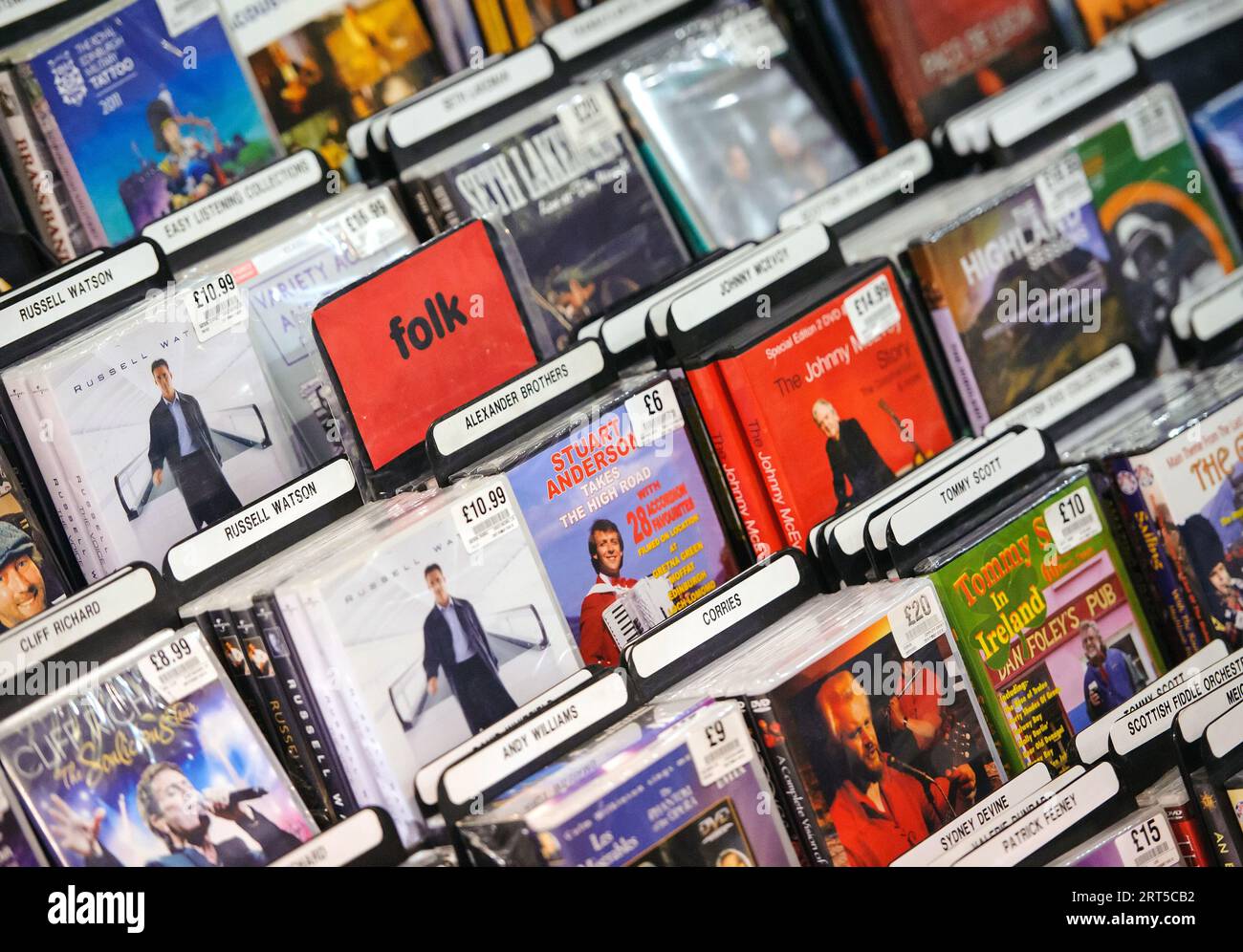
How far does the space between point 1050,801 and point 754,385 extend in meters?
0.68

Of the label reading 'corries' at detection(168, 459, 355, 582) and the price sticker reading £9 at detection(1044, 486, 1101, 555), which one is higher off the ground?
the label reading 'corries' at detection(168, 459, 355, 582)

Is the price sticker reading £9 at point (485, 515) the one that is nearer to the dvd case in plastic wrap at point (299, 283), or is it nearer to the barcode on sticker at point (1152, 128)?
the dvd case in plastic wrap at point (299, 283)

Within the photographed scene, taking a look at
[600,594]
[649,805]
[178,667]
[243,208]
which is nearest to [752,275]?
[600,594]

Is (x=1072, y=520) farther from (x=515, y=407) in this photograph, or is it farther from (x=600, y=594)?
(x=515, y=407)

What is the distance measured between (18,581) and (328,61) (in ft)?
3.53

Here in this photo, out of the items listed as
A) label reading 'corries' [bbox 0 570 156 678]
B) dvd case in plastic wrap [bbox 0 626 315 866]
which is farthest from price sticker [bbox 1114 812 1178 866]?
label reading 'corries' [bbox 0 570 156 678]

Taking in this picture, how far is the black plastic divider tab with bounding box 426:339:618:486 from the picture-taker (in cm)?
195

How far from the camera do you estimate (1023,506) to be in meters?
Result: 2.06

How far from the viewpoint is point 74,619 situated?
5.76ft

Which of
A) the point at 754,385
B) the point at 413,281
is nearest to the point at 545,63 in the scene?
the point at 413,281

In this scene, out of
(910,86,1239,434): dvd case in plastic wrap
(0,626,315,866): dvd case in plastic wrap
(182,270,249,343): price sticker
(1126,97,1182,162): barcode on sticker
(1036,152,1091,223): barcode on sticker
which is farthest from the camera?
(1126,97,1182,162): barcode on sticker

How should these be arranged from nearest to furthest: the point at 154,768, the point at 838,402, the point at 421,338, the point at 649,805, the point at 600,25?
the point at 649,805 → the point at 154,768 → the point at 421,338 → the point at 838,402 → the point at 600,25

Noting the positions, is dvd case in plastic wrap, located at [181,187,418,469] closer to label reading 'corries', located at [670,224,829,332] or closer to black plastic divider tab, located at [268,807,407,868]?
label reading 'corries', located at [670,224,829,332]

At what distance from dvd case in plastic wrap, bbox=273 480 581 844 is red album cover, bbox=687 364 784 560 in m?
0.33
